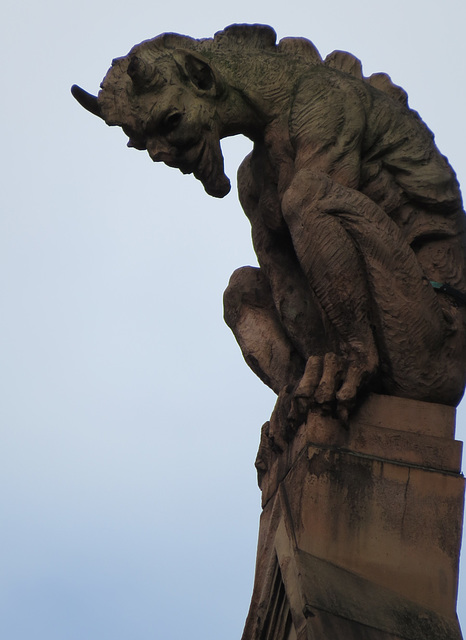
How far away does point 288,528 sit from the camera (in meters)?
7.47

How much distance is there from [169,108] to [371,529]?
260 centimetres

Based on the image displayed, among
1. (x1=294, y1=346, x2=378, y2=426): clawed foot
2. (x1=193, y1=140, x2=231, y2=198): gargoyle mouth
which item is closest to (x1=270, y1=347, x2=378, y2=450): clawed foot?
(x1=294, y1=346, x2=378, y2=426): clawed foot

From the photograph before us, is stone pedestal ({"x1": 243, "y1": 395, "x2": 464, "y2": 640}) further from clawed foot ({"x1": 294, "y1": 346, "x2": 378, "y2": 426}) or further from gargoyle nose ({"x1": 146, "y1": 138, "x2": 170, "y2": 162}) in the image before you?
gargoyle nose ({"x1": 146, "y1": 138, "x2": 170, "y2": 162})

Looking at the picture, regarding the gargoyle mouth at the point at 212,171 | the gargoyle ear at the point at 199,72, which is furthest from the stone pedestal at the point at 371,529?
the gargoyle ear at the point at 199,72

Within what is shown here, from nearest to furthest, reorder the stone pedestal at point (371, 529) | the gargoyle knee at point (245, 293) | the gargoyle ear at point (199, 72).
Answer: the stone pedestal at point (371, 529), the gargoyle ear at point (199, 72), the gargoyle knee at point (245, 293)

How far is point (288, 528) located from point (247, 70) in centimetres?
271

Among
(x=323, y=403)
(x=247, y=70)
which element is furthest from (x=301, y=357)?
(x=247, y=70)

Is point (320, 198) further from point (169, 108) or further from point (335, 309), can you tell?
point (169, 108)

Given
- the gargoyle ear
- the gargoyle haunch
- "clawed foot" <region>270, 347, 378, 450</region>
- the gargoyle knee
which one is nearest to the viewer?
"clawed foot" <region>270, 347, 378, 450</region>

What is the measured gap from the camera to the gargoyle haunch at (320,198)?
7.84 meters

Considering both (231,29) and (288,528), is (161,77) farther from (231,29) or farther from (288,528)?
(288,528)

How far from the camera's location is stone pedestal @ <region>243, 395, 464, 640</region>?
23.5 feet

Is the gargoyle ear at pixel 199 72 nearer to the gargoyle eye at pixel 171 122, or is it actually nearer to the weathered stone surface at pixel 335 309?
the weathered stone surface at pixel 335 309

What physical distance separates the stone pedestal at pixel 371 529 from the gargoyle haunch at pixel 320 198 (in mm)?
196
